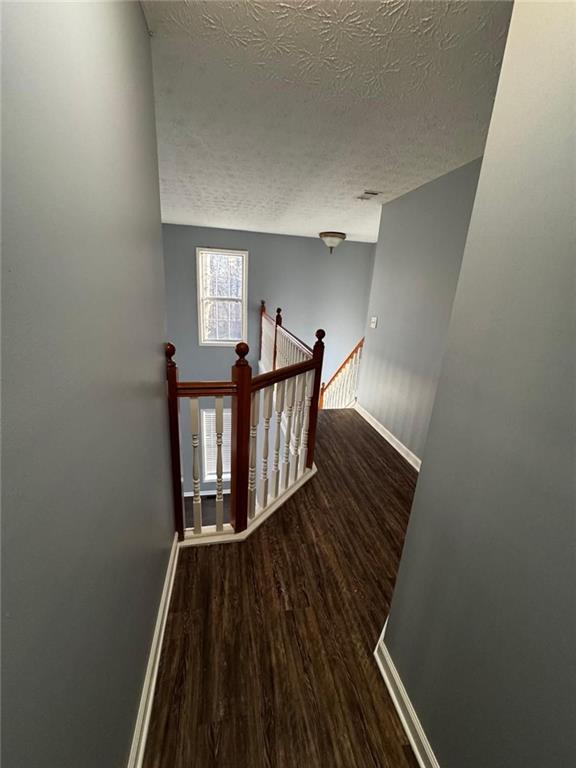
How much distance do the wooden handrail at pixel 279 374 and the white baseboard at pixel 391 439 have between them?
1.25 m

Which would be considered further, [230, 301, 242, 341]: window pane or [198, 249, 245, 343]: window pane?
[230, 301, 242, 341]: window pane

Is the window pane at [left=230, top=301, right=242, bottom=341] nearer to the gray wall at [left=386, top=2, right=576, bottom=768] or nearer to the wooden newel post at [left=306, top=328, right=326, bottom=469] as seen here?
the wooden newel post at [left=306, top=328, right=326, bottom=469]

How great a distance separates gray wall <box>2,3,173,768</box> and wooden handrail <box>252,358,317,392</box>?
2.45ft

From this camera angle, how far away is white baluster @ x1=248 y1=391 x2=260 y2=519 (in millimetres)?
1693

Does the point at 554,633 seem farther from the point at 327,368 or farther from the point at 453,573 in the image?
the point at 327,368

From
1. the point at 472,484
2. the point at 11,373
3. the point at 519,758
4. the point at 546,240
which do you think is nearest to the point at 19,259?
the point at 11,373

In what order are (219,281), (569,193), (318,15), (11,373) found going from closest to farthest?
(11,373) < (569,193) < (318,15) < (219,281)

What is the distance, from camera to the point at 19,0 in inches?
15.1

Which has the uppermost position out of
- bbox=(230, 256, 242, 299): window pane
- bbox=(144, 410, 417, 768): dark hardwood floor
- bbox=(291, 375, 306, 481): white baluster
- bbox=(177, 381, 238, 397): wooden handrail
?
bbox=(230, 256, 242, 299): window pane

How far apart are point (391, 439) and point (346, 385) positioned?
5.09 ft

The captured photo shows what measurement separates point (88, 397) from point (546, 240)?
38.8 inches

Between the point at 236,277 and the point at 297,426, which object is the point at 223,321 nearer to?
the point at 236,277

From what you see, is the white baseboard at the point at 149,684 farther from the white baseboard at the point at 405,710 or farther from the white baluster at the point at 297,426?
the white baluster at the point at 297,426

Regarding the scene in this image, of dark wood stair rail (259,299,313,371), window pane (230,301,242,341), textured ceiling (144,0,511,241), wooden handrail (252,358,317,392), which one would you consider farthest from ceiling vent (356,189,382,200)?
window pane (230,301,242,341)
